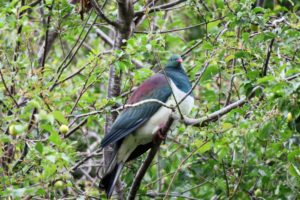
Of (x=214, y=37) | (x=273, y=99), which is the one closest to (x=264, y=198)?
(x=214, y=37)

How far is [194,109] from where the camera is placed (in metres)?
5.38

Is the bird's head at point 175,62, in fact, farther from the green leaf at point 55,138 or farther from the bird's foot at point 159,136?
the green leaf at point 55,138

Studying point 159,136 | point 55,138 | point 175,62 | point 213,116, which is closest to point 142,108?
point 159,136

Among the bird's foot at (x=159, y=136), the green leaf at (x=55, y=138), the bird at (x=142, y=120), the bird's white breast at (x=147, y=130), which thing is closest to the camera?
the green leaf at (x=55, y=138)

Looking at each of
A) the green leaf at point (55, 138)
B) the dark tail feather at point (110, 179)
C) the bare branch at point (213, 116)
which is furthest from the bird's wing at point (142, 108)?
the green leaf at point (55, 138)

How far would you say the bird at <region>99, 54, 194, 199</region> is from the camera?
17.6 feet

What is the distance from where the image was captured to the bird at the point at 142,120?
5.35m

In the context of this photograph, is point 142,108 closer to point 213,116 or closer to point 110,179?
point 110,179

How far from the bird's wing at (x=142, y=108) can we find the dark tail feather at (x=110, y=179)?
240 mm

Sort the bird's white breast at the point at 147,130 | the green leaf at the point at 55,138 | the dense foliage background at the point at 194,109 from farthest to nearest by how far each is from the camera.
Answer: the bird's white breast at the point at 147,130, the dense foliage background at the point at 194,109, the green leaf at the point at 55,138

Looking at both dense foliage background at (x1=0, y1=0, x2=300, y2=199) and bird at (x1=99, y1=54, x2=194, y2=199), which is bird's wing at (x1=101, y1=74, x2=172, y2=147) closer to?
bird at (x1=99, y1=54, x2=194, y2=199)

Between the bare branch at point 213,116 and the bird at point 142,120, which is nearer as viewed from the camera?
the bare branch at point 213,116

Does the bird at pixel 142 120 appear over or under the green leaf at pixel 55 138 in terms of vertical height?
under

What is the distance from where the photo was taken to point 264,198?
17.4 feet
